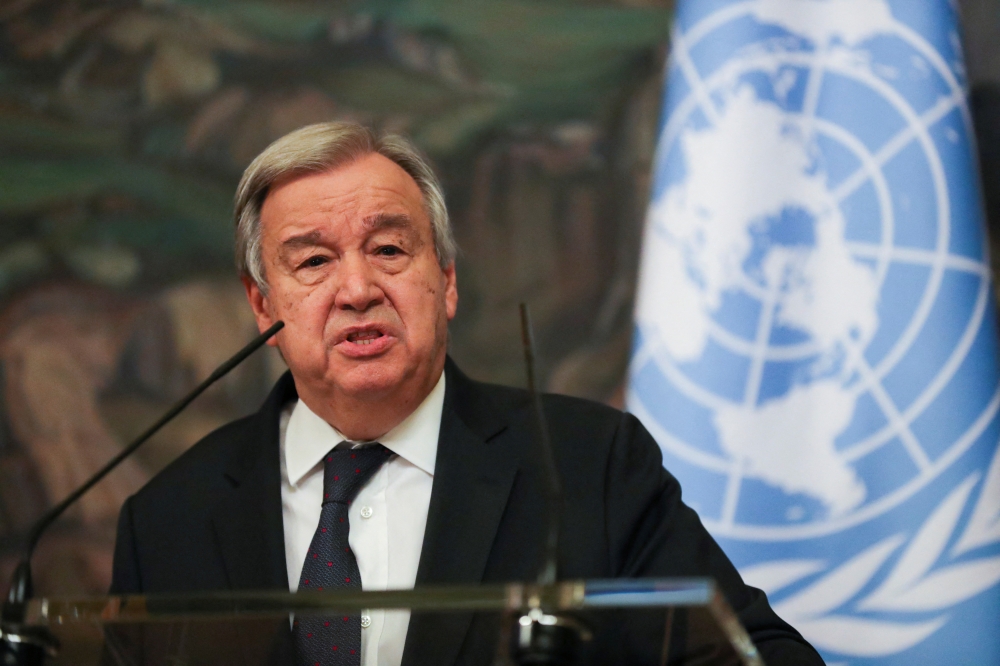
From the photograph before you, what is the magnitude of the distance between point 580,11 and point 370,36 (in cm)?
77

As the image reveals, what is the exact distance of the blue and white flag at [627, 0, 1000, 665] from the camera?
9.71 feet

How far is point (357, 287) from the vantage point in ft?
7.37

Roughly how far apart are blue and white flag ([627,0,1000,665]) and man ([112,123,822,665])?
852 millimetres

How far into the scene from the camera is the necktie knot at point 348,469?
2.19 meters

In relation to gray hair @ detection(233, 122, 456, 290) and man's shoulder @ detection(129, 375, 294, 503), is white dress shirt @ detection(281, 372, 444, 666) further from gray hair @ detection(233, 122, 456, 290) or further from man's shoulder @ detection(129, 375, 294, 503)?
gray hair @ detection(233, 122, 456, 290)

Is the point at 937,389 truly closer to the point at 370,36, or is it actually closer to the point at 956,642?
the point at 956,642

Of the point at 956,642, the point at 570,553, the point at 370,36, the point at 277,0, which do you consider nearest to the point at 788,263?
the point at 956,642

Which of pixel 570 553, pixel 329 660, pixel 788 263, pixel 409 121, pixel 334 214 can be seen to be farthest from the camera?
pixel 409 121

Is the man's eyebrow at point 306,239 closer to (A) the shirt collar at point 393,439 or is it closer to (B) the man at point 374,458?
(B) the man at point 374,458

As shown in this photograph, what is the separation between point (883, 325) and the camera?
9.97 ft

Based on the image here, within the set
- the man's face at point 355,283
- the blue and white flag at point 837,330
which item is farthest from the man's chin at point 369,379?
the blue and white flag at point 837,330

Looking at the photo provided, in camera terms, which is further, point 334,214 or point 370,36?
point 370,36

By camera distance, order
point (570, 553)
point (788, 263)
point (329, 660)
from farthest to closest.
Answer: point (788, 263), point (570, 553), point (329, 660)

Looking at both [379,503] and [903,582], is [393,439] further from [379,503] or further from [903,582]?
[903,582]
